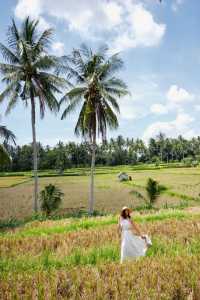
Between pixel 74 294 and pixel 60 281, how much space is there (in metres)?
0.53

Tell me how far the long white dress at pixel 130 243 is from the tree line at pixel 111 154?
2758 inches

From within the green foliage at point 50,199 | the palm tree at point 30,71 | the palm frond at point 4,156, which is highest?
the palm tree at point 30,71

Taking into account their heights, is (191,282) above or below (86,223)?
above

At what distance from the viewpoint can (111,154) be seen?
109 m

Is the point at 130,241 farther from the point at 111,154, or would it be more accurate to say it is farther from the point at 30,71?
the point at 111,154

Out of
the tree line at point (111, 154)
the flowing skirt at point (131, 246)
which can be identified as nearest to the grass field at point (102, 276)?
the flowing skirt at point (131, 246)

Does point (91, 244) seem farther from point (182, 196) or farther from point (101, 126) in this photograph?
point (182, 196)

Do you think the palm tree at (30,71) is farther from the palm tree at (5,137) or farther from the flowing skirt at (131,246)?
the flowing skirt at (131,246)

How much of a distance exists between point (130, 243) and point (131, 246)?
7 cm

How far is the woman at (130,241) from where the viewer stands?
23.6ft

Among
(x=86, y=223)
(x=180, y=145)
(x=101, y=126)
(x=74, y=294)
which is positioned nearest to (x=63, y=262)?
(x=74, y=294)

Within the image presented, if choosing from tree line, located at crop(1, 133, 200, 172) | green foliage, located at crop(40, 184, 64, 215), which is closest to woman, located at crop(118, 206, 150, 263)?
green foliage, located at crop(40, 184, 64, 215)

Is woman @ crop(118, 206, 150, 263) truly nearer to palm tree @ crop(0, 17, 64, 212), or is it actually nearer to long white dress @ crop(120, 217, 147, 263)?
long white dress @ crop(120, 217, 147, 263)

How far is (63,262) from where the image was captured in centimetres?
650
